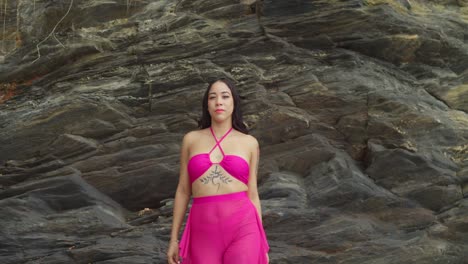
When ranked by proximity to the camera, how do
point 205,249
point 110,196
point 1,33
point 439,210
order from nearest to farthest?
point 205,249 < point 439,210 < point 110,196 < point 1,33

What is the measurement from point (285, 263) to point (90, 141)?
377 centimetres

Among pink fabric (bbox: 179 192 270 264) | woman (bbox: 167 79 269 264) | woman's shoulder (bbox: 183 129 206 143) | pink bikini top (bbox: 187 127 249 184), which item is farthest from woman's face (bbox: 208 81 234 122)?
pink fabric (bbox: 179 192 270 264)

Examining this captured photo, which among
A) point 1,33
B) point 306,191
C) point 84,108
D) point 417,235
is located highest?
point 1,33

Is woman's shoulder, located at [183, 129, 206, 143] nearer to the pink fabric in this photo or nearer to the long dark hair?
the long dark hair

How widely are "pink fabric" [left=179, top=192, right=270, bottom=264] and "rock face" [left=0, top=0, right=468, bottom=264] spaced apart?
254 cm

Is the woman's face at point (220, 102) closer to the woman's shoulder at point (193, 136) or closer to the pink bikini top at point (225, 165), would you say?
the woman's shoulder at point (193, 136)

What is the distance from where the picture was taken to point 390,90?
9148mm

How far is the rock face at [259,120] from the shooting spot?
24.5 feet

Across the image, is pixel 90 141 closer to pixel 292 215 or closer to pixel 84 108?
pixel 84 108

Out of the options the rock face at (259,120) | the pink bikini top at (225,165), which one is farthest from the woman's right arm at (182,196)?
the rock face at (259,120)

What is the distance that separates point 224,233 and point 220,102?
1.15 metres

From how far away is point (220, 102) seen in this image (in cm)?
497

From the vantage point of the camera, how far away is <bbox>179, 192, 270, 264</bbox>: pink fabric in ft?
15.0

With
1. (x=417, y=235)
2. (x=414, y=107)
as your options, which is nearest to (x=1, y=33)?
Result: (x=414, y=107)
